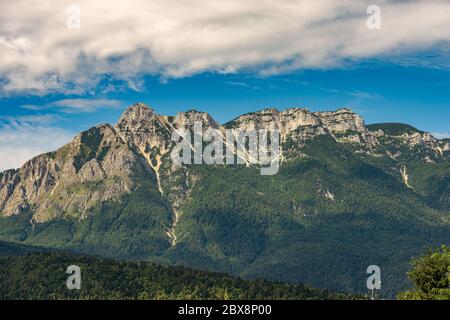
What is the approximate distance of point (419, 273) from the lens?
4653 inches
